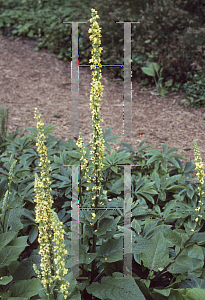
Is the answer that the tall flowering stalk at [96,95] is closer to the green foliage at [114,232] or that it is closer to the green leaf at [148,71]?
the green foliage at [114,232]

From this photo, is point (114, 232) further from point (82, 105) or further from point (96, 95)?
point (82, 105)

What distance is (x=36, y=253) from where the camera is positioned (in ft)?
5.82

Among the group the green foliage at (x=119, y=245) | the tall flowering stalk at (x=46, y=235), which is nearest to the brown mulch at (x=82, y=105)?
the green foliage at (x=119, y=245)

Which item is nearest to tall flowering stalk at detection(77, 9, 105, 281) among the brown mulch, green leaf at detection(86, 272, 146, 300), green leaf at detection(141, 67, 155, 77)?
green leaf at detection(86, 272, 146, 300)

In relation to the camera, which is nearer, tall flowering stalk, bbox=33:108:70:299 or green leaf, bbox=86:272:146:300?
tall flowering stalk, bbox=33:108:70:299

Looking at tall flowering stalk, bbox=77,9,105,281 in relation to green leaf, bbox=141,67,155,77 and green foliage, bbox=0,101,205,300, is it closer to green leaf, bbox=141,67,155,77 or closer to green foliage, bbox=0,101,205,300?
green foliage, bbox=0,101,205,300

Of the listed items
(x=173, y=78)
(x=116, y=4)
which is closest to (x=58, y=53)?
(x=116, y=4)

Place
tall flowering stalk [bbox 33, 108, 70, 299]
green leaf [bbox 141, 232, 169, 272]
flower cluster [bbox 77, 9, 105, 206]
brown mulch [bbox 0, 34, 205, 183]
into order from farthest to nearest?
brown mulch [bbox 0, 34, 205, 183]
green leaf [bbox 141, 232, 169, 272]
flower cluster [bbox 77, 9, 105, 206]
tall flowering stalk [bbox 33, 108, 70, 299]

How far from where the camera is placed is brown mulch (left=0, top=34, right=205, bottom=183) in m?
4.13

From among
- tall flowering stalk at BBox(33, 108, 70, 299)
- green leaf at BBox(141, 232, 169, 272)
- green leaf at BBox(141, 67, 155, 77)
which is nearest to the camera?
tall flowering stalk at BBox(33, 108, 70, 299)

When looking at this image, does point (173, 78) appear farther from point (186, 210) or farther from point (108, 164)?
point (186, 210)

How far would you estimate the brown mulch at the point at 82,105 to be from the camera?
4129mm

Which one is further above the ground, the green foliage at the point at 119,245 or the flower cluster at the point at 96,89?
the flower cluster at the point at 96,89

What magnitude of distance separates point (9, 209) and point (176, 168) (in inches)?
61.8
